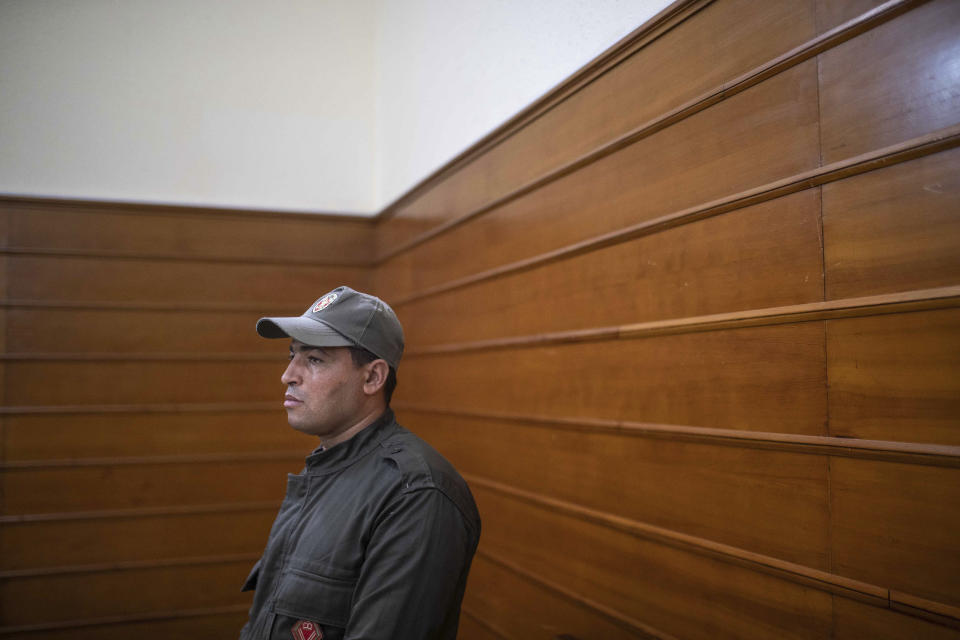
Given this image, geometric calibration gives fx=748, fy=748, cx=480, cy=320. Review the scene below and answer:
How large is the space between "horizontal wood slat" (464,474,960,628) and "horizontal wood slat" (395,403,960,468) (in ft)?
0.72

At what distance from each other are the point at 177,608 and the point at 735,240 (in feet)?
11.3

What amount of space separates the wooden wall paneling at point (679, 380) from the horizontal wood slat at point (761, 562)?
262 mm

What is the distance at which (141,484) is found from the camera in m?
3.83

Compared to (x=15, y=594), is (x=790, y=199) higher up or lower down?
higher up

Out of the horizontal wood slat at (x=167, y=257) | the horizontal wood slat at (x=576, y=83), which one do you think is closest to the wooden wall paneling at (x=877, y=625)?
the horizontal wood slat at (x=576, y=83)

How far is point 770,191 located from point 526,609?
5.24ft

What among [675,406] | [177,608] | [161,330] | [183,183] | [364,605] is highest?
[183,183]

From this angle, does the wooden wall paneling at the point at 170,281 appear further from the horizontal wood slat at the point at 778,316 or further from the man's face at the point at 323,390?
the man's face at the point at 323,390

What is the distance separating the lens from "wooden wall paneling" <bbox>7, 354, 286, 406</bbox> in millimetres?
3721

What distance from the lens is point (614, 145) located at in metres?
2.06

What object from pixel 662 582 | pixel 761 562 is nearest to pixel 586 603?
pixel 662 582

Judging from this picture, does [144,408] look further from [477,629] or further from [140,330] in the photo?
[477,629]

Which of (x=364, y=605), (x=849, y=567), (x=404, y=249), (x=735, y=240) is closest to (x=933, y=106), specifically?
(x=735, y=240)

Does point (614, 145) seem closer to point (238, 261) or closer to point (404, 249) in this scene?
point (404, 249)
